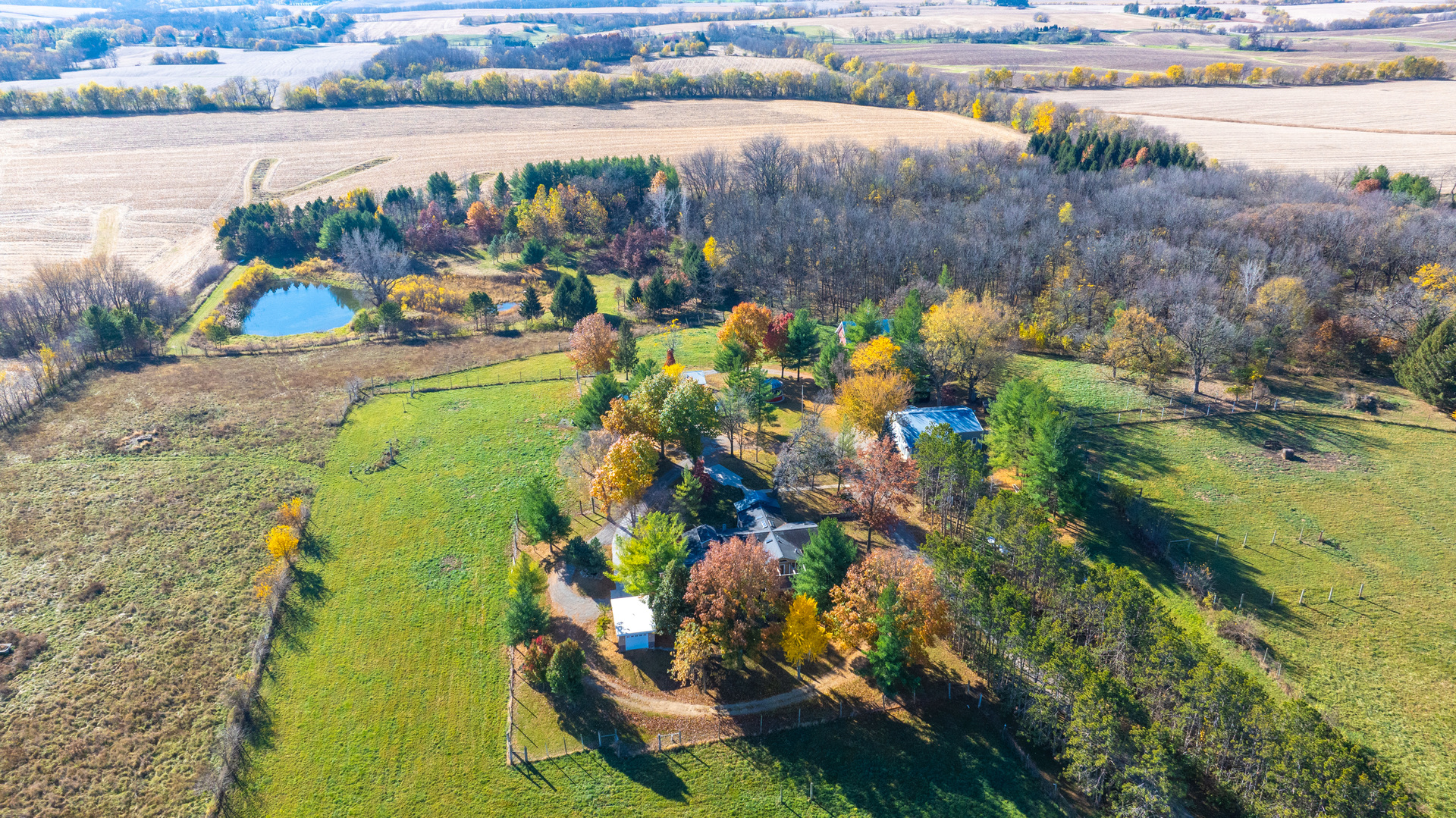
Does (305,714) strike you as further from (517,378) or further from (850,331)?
(850,331)

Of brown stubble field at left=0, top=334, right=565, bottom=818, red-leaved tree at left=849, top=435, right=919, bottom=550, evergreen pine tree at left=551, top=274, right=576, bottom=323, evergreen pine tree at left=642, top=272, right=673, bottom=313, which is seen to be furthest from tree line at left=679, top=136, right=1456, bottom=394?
brown stubble field at left=0, top=334, right=565, bottom=818

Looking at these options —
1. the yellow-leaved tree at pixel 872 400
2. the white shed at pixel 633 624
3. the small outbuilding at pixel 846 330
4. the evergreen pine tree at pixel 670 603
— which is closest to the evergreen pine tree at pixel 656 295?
the small outbuilding at pixel 846 330

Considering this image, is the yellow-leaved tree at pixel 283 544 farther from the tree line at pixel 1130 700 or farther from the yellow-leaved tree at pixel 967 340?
the yellow-leaved tree at pixel 967 340

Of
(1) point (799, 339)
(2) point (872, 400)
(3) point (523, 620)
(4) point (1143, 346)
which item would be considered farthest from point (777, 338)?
(3) point (523, 620)

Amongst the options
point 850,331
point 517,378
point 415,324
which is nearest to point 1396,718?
point 850,331

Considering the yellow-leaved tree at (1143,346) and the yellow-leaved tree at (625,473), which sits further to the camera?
the yellow-leaved tree at (1143,346)

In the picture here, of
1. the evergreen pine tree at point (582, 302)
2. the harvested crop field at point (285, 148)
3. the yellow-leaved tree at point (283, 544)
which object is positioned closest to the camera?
the yellow-leaved tree at point (283, 544)

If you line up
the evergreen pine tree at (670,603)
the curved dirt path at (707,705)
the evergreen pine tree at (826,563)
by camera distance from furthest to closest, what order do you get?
the evergreen pine tree at (826,563) → the evergreen pine tree at (670,603) → the curved dirt path at (707,705)

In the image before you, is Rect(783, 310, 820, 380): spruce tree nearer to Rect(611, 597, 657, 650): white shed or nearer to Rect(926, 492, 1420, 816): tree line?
Rect(926, 492, 1420, 816): tree line
